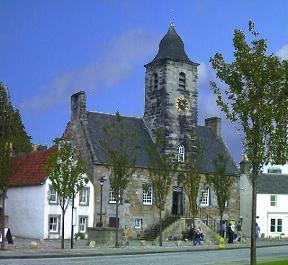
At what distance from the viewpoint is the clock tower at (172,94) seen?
2386 inches

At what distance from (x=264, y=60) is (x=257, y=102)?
153 cm

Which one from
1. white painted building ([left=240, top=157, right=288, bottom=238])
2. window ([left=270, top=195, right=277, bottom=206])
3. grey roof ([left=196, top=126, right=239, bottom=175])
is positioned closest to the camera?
grey roof ([left=196, top=126, right=239, bottom=175])

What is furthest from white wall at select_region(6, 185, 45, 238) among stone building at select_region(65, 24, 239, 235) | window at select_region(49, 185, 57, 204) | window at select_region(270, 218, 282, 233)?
window at select_region(270, 218, 282, 233)

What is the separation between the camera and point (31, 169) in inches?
2036

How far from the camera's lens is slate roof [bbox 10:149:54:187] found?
4950 centimetres

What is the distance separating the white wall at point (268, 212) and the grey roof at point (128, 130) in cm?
1919

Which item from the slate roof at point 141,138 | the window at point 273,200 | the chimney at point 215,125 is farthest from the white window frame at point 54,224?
the window at point 273,200

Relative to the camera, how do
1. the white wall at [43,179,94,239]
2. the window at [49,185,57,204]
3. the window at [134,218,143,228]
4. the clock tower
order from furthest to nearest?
the clock tower < the window at [134,218,143,228] < the window at [49,185,57,204] < the white wall at [43,179,94,239]

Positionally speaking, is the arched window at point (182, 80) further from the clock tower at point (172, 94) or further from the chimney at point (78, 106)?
the chimney at point (78, 106)

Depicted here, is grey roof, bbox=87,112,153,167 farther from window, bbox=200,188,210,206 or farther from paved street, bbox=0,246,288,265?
paved street, bbox=0,246,288,265

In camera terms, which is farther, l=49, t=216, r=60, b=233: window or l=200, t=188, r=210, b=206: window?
l=200, t=188, r=210, b=206: window

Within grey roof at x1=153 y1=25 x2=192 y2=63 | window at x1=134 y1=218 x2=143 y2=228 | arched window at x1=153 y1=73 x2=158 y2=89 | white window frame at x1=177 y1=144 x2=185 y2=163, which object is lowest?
window at x1=134 y1=218 x2=143 y2=228

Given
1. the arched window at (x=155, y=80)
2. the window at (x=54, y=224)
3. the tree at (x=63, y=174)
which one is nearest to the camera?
the tree at (x=63, y=174)

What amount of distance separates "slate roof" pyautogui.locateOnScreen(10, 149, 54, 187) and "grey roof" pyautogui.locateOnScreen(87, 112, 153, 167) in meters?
5.27
